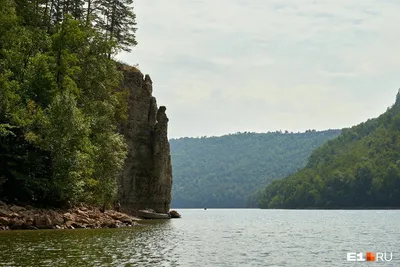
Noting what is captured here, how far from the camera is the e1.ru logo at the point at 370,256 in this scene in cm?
3603

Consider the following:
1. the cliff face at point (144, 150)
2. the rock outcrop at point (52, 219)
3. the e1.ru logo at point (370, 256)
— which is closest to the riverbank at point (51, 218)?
the rock outcrop at point (52, 219)

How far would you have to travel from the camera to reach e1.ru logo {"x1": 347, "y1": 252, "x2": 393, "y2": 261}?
36031 mm

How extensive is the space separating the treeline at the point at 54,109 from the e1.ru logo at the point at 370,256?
3210 centimetres

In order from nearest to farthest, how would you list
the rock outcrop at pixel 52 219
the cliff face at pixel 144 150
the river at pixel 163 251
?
the river at pixel 163 251, the rock outcrop at pixel 52 219, the cliff face at pixel 144 150

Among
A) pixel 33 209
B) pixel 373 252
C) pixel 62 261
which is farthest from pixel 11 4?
pixel 373 252

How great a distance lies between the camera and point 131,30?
98.1m

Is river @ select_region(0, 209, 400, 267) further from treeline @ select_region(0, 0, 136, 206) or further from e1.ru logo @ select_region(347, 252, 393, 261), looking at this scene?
treeline @ select_region(0, 0, 136, 206)

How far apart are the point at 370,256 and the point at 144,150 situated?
68523mm

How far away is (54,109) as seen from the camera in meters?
61.0

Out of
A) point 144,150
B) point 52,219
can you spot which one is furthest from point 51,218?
point 144,150

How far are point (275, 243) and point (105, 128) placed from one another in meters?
31.6

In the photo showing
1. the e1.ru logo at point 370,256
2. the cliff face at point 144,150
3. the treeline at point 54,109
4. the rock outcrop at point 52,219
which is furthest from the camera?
the cliff face at point 144,150

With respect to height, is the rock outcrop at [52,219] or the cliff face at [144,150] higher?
the cliff face at [144,150]

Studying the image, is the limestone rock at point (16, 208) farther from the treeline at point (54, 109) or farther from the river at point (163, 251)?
the river at point (163, 251)
